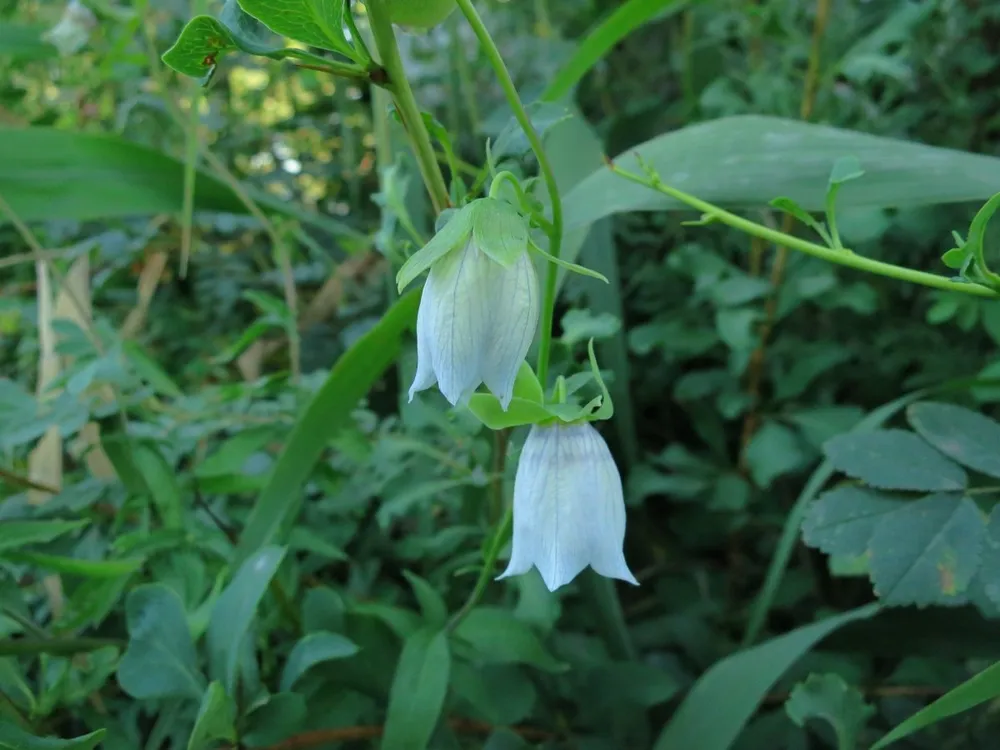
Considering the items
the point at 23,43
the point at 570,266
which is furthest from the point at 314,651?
the point at 23,43

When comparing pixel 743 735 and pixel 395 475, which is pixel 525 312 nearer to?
pixel 395 475

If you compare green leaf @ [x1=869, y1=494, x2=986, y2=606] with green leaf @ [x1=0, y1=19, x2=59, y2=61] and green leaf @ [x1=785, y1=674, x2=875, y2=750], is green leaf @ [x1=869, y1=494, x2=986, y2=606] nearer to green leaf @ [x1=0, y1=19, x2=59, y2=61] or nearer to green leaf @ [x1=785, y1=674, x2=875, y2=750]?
green leaf @ [x1=785, y1=674, x2=875, y2=750]

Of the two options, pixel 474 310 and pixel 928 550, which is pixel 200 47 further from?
pixel 928 550

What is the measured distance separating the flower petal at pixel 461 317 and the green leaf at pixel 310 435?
0.61 feet

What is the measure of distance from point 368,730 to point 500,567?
0.43ft

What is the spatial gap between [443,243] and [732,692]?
35 centimetres

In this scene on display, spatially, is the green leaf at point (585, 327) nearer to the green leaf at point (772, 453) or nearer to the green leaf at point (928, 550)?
the green leaf at point (928, 550)

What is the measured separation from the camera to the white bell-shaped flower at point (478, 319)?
0.27m

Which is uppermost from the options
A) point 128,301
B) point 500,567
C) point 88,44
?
point 88,44

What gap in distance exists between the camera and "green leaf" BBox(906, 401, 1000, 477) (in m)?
0.39

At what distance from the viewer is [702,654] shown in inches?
24.0

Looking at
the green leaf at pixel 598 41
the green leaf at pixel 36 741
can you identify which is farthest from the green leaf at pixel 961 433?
the green leaf at pixel 36 741

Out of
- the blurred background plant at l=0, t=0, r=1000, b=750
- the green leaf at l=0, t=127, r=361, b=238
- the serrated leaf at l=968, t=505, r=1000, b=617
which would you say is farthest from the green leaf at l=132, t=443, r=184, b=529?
the serrated leaf at l=968, t=505, r=1000, b=617

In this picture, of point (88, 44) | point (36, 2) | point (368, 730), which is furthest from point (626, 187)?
point (36, 2)
